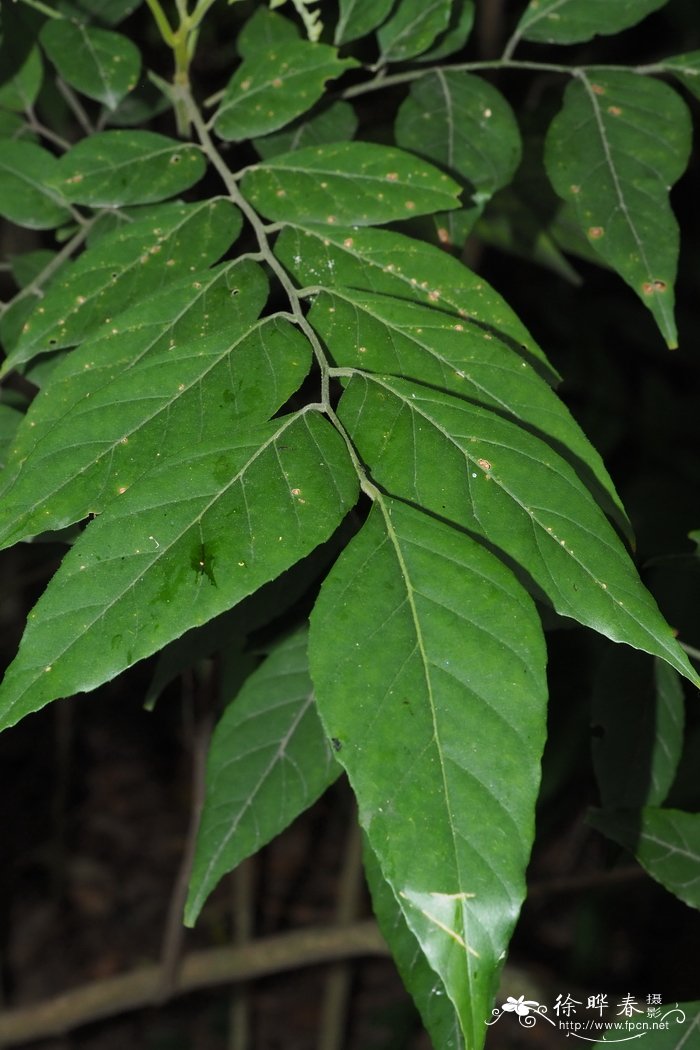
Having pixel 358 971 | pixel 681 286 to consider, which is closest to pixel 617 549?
pixel 681 286

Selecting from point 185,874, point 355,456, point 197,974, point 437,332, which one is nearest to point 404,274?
point 437,332

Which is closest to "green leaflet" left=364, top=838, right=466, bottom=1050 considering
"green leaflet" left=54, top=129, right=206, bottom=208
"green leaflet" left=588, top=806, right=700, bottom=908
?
"green leaflet" left=588, top=806, right=700, bottom=908

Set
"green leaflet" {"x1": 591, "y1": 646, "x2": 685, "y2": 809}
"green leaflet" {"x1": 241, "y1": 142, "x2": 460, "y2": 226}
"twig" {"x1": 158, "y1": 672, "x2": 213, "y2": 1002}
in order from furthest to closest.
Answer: "twig" {"x1": 158, "y1": 672, "x2": 213, "y2": 1002} < "green leaflet" {"x1": 591, "y1": 646, "x2": 685, "y2": 809} < "green leaflet" {"x1": 241, "y1": 142, "x2": 460, "y2": 226}

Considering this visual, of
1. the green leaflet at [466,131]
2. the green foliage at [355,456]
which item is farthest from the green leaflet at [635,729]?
the green leaflet at [466,131]

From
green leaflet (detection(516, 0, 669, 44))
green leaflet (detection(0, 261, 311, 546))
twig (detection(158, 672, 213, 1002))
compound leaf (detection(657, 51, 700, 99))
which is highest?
green leaflet (detection(516, 0, 669, 44))

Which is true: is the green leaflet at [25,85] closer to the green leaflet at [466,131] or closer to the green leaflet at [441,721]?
the green leaflet at [466,131]

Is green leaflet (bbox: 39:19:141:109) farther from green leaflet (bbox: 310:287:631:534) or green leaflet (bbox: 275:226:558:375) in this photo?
green leaflet (bbox: 310:287:631:534)

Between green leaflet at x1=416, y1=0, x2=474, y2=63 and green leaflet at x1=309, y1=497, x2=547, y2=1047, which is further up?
green leaflet at x1=416, y1=0, x2=474, y2=63
